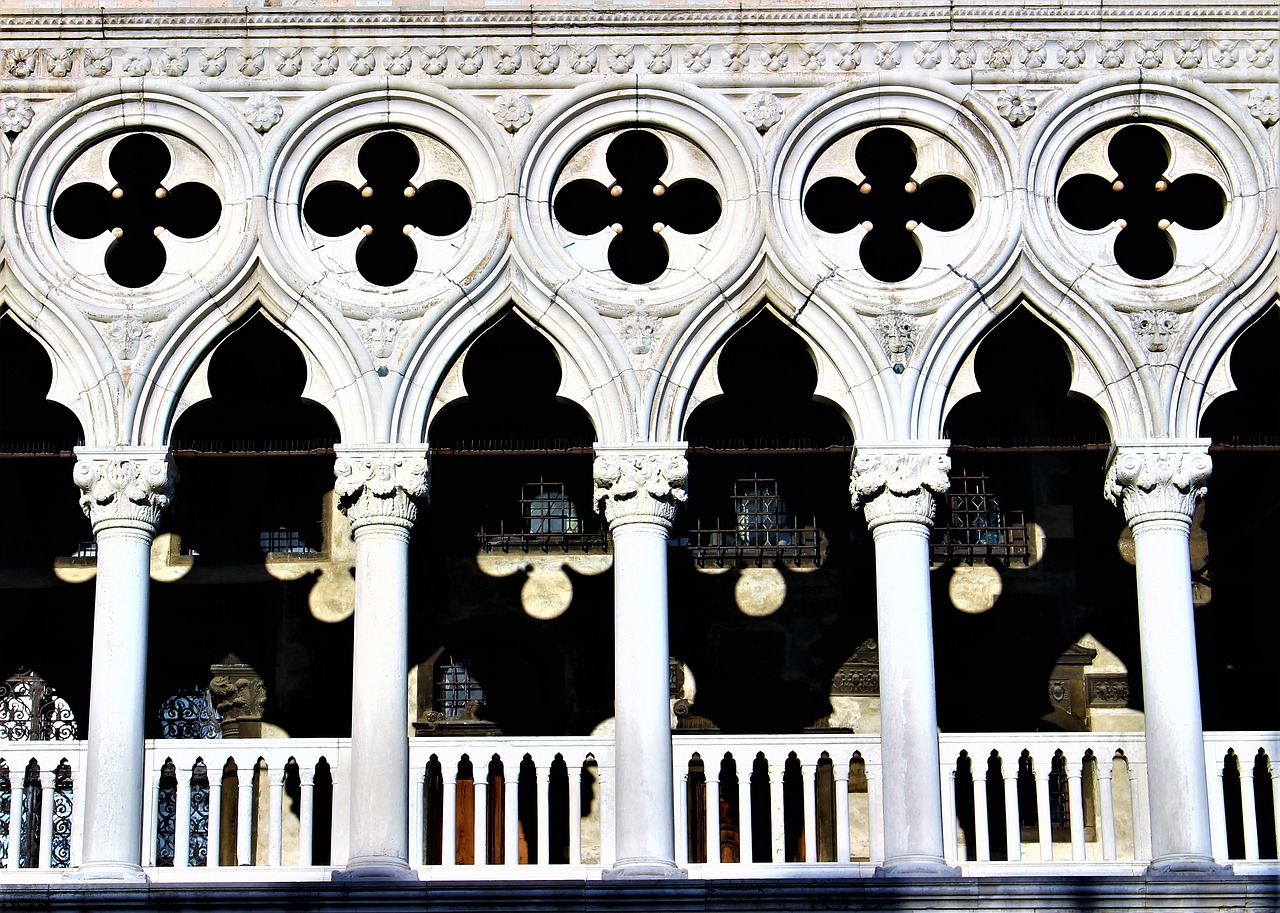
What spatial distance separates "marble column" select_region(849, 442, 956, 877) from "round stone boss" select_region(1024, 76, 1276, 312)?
1.88 meters

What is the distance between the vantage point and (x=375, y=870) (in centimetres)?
1861

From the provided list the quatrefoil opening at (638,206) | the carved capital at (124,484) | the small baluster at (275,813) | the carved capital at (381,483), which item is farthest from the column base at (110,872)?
→ the quatrefoil opening at (638,206)

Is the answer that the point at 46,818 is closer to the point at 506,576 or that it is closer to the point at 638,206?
the point at 506,576

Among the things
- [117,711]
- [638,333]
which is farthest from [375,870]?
[638,333]

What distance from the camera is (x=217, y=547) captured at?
23.8 m

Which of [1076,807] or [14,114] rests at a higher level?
[14,114]

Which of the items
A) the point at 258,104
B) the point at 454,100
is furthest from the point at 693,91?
the point at 258,104

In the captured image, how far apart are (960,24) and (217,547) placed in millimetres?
8053

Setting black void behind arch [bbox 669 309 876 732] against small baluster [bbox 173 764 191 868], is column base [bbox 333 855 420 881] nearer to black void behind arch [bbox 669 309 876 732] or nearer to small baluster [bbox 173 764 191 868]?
small baluster [bbox 173 764 191 868]

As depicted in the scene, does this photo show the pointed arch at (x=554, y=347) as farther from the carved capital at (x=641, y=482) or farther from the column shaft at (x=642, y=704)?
the column shaft at (x=642, y=704)

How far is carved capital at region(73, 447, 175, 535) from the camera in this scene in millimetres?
19453

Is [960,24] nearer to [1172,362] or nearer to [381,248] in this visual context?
[1172,362]

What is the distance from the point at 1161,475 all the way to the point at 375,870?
20.7ft

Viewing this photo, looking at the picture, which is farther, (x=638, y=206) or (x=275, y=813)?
(x=638, y=206)
